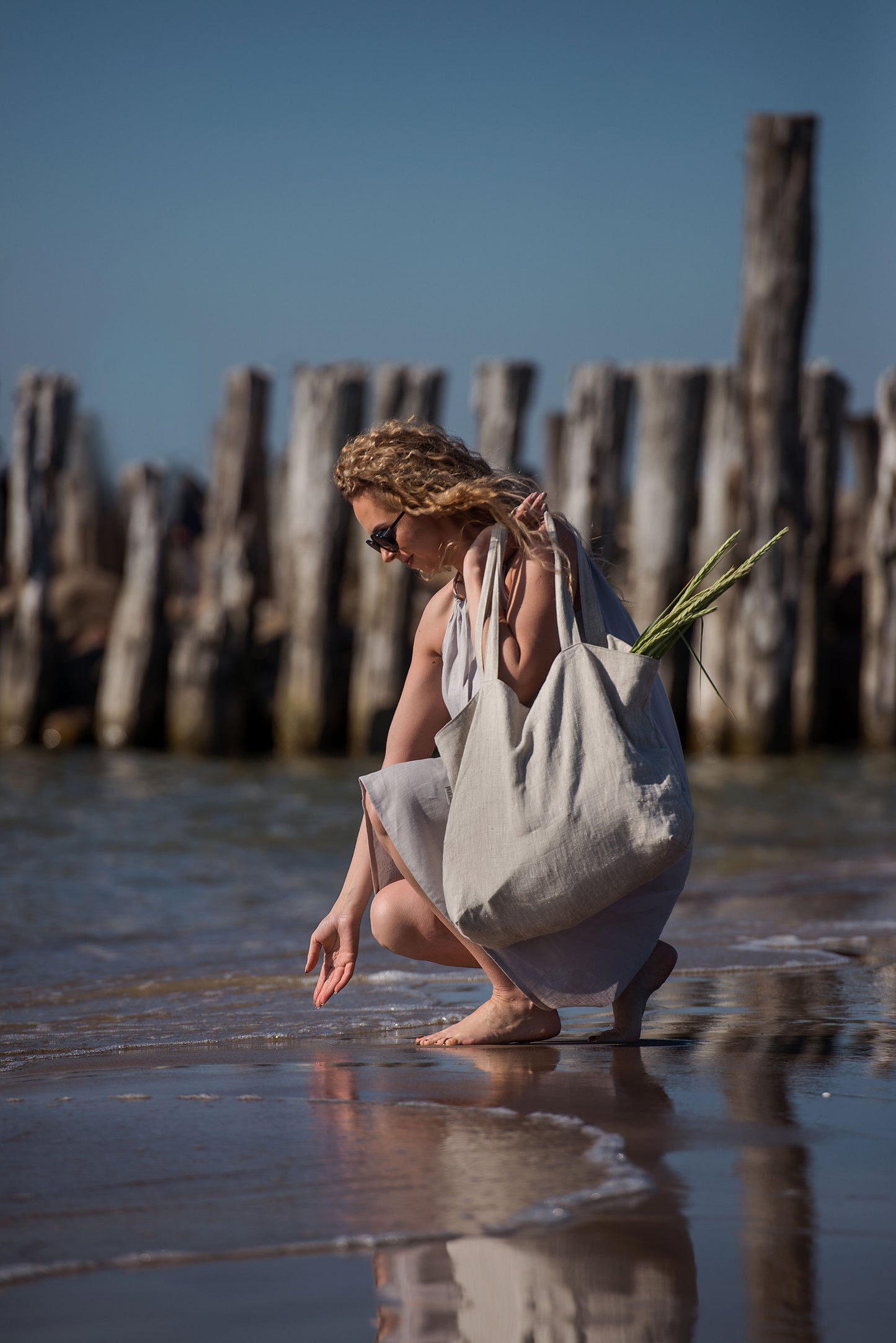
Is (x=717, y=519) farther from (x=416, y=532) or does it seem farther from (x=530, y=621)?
(x=530, y=621)

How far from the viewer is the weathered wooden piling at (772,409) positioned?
37.6 ft

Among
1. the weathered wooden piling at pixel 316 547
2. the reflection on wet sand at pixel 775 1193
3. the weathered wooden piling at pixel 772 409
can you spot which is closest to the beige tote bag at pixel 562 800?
the reflection on wet sand at pixel 775 1193

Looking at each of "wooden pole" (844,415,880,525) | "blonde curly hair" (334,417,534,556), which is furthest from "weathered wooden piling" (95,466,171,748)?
"blonde curly hair" (334,417,534,556)

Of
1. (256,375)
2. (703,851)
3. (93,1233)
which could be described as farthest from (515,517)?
(256,375)

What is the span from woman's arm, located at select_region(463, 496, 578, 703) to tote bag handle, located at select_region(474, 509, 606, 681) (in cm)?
2

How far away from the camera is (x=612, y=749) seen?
2.54 m

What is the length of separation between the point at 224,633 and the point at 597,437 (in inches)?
142

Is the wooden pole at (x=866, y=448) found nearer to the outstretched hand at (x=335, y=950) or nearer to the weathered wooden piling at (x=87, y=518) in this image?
the weathered wooden piling at (x=87, y=518)

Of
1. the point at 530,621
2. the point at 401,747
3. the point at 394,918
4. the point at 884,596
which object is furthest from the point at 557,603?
the point at 884,596

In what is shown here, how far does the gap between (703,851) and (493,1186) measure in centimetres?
573

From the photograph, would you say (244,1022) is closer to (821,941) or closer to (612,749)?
(612,749)

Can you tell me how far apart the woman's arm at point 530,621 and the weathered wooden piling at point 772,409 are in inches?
361

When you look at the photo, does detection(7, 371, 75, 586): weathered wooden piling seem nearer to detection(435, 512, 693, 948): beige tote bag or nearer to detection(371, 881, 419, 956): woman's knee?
detection(371, 881, 419, 956): woman's knee

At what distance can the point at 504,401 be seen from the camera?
43.2 ft
